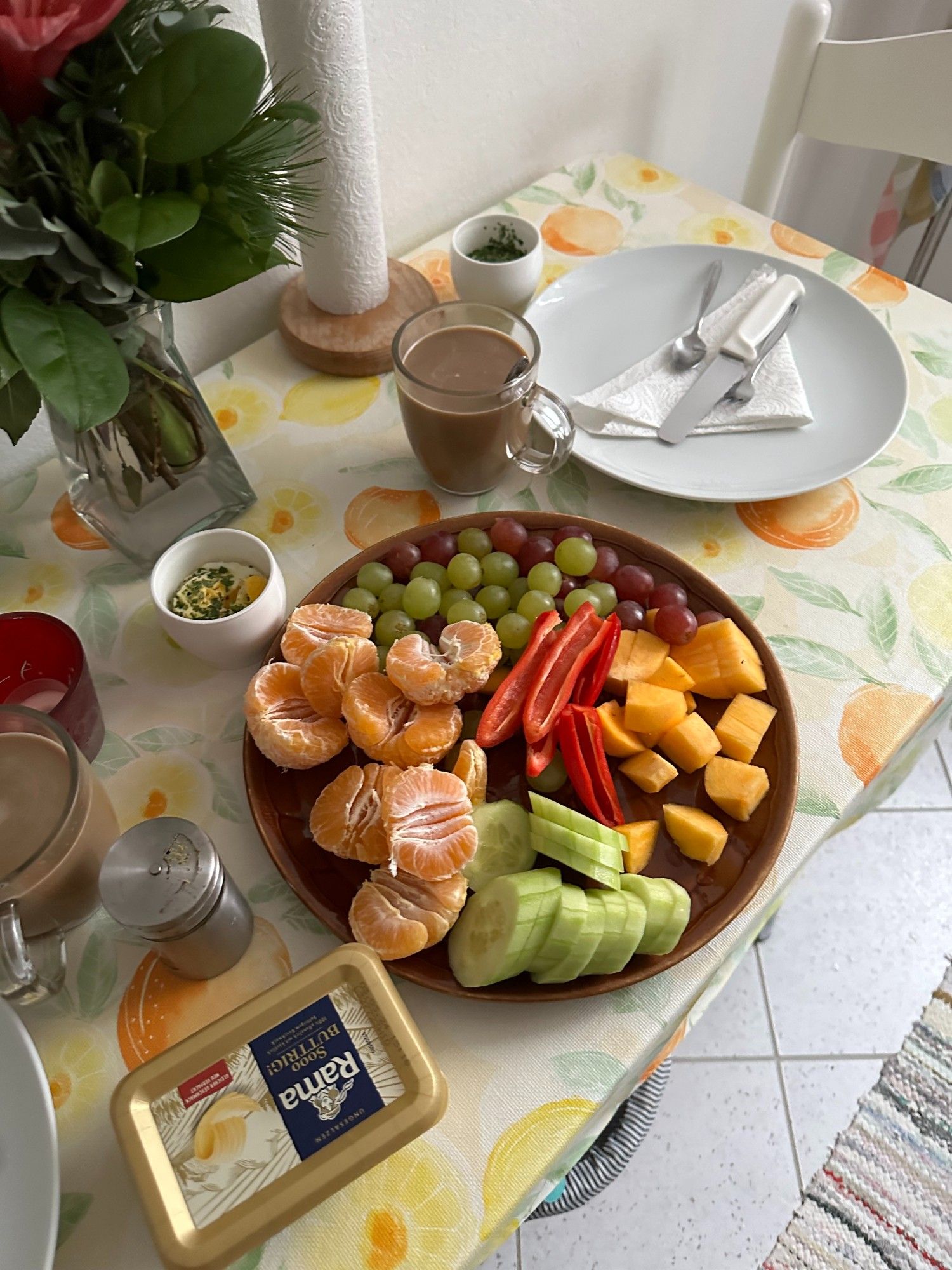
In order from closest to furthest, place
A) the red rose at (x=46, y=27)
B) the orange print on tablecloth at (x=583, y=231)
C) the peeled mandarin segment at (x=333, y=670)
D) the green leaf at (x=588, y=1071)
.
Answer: the red rose at (x=46, y=27) → the green leaf at (x=588, y=1071) → the peeled mandarin segment at (x=333, y=670) → the orange print on tablecloth at (x=583, y=231)

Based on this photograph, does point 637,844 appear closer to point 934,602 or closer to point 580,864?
point 580,864

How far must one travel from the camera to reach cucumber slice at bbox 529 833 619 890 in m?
0.60

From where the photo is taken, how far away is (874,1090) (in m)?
1.29

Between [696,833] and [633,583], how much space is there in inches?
9.3

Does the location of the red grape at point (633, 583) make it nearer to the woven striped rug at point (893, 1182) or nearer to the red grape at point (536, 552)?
the red grape at point (536, 552)

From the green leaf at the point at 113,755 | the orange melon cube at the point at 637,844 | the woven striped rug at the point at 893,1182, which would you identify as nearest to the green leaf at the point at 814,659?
the orange melon cube at the point at 637,844

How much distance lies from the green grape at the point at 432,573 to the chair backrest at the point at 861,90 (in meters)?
0.89

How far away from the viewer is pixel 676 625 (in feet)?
2.42

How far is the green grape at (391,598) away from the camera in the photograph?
0.78 metres

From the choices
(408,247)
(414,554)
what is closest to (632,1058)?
(414,554)

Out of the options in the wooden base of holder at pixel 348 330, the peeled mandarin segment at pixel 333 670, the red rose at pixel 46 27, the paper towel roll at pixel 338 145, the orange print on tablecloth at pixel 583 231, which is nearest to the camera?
the red rose at pixel 46 27

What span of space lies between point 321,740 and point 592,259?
73cm

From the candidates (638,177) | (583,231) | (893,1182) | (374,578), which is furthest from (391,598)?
(893,1182)

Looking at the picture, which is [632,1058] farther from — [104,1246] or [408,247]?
[408,247]
